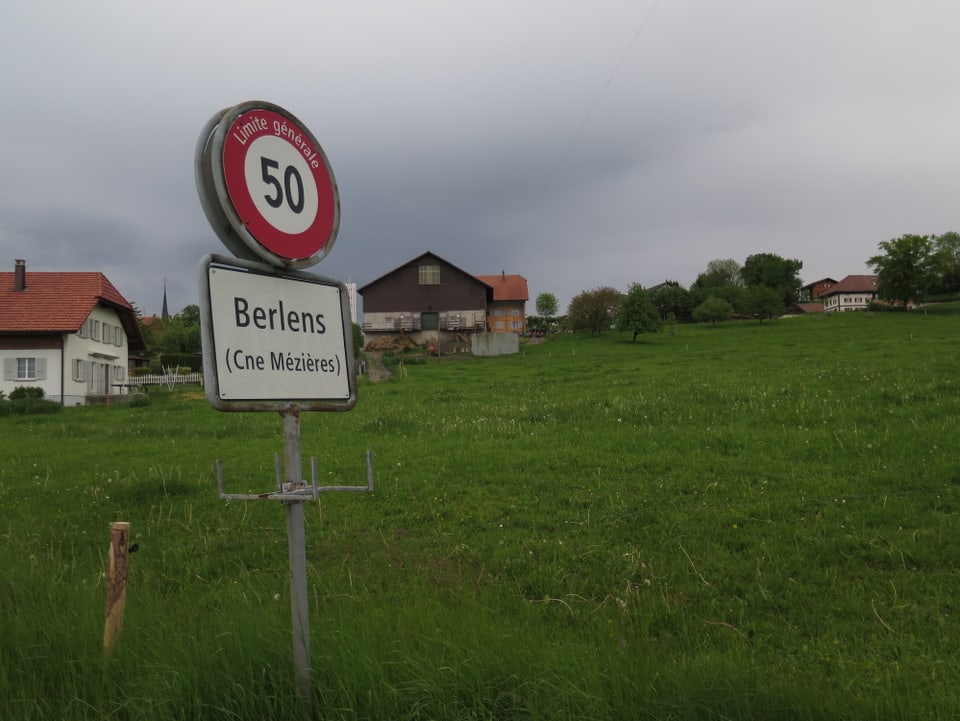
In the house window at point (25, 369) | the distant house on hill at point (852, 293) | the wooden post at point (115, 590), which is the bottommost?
the wooden post at point (115, 590)

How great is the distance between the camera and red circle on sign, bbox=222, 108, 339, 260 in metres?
2.73

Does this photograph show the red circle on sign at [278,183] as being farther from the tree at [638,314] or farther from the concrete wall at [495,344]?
the tree at [638,314]

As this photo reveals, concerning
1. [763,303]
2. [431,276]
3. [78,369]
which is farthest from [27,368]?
[763,303]

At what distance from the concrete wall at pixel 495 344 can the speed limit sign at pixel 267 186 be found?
47509 millimetres

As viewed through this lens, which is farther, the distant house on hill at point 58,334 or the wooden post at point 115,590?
the distant house on hill at point 58,334

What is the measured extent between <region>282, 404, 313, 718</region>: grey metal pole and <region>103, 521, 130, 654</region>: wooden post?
1203 millimetres

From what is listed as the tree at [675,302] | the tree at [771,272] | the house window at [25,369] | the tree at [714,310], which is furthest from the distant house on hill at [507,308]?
the tree at [771,272]

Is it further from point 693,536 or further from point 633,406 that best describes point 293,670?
point 633,406

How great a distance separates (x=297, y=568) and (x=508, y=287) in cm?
6434

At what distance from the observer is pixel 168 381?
4500 cm

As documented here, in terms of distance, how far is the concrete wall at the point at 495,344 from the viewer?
167ft

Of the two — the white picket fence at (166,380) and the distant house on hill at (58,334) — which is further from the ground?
the distant house on hill at (58,334)

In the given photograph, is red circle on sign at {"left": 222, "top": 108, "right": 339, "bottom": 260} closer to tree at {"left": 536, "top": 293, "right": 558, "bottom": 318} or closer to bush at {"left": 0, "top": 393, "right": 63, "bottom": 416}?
bush at {"left": 0, "top": 393, "right": 63, "bottom": 416}

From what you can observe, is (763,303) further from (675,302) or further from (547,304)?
(547,304)
